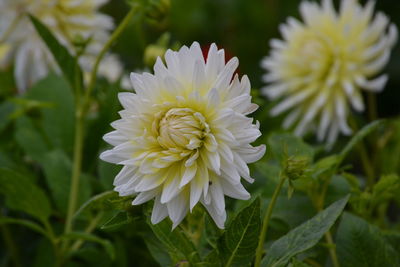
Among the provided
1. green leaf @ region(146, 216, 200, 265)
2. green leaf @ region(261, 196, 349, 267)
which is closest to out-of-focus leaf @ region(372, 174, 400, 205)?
green leaf @ region(261, 196, 349, 267)

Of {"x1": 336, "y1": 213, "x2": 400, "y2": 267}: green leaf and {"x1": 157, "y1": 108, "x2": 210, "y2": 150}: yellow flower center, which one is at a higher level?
{"x1": 157, "y1": 108, "x2": 210, "y2": 150}: yellow flower center

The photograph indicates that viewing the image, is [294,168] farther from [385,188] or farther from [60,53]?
[60,53]

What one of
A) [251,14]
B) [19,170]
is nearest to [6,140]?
A: [19,170]

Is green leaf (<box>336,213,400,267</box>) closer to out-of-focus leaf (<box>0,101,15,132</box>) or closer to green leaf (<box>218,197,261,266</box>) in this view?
green leaf (<box>218,197,261,266</box>)

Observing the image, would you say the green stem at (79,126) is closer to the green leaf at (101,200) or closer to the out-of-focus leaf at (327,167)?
the green leaf at (101,200)

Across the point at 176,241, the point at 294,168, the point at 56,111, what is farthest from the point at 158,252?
the point at 56,111

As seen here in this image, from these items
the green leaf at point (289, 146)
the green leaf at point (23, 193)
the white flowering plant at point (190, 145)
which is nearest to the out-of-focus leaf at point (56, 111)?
the white flowering plant at point (190, 145)
